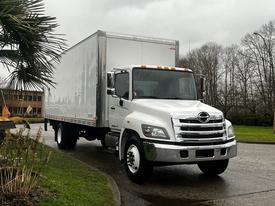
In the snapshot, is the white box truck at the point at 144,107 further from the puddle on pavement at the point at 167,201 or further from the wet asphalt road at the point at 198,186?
the puddle on pavement at the point at 167,201

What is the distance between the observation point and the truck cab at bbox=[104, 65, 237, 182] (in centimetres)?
838

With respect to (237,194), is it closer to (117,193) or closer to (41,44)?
(117,193)

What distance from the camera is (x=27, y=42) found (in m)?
7.31

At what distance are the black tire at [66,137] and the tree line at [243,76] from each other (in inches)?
1431

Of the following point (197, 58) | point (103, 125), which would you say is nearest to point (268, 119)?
point (197, 58)

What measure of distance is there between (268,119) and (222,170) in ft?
141

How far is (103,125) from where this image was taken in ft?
36.9

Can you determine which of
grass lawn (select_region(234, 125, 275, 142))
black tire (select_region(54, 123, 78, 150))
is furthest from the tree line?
black tire (select_region(54, 123, 78, 150))

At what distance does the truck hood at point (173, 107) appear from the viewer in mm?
8555

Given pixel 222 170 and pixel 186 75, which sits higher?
pixel 186 75

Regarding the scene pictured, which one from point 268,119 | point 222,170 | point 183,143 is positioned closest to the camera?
point 183,143

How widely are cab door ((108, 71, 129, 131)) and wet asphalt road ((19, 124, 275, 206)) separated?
128 cm

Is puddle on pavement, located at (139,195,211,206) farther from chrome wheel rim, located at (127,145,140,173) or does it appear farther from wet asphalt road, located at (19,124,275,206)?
chrome wheel rim, located at (127,145,140,173)

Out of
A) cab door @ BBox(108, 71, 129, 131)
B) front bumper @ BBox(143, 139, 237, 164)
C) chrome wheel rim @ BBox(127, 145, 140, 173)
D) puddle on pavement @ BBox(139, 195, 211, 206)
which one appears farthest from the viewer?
cab door @ BBox(108, 71, 129, 131)
